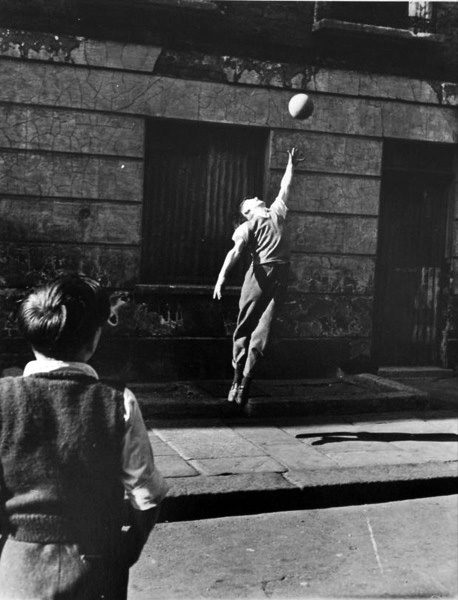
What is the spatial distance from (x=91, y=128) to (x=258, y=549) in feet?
17.5

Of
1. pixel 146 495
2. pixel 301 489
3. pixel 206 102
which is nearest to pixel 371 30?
pixel 206 102

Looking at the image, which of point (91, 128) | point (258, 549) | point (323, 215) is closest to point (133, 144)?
point (91, 128)

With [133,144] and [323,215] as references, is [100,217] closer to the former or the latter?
[133,144]

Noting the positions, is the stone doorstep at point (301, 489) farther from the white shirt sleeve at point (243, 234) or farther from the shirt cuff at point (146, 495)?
the shirt cuff at point (146, 495)

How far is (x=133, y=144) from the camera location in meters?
8.54

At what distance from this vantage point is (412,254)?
10.1 metres

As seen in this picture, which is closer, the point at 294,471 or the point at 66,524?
the point at 66,524

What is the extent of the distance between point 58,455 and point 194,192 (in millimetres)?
7141

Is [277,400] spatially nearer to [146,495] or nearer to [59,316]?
[146,495]

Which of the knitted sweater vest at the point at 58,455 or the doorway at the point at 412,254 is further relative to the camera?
the doorway at the point at 412,254

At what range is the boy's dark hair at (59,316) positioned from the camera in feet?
6.91

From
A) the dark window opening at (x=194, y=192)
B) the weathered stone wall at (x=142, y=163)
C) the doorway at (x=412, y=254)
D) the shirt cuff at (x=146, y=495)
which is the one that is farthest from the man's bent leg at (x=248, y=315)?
the shirt cuff at (x=146, y=495)

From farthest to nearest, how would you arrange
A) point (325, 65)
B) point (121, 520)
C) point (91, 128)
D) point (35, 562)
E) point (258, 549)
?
point (325, 65), point (91, 128), point (258, 549), point (121, 520), point (35, 562)

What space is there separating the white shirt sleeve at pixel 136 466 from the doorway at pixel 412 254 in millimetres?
8129
